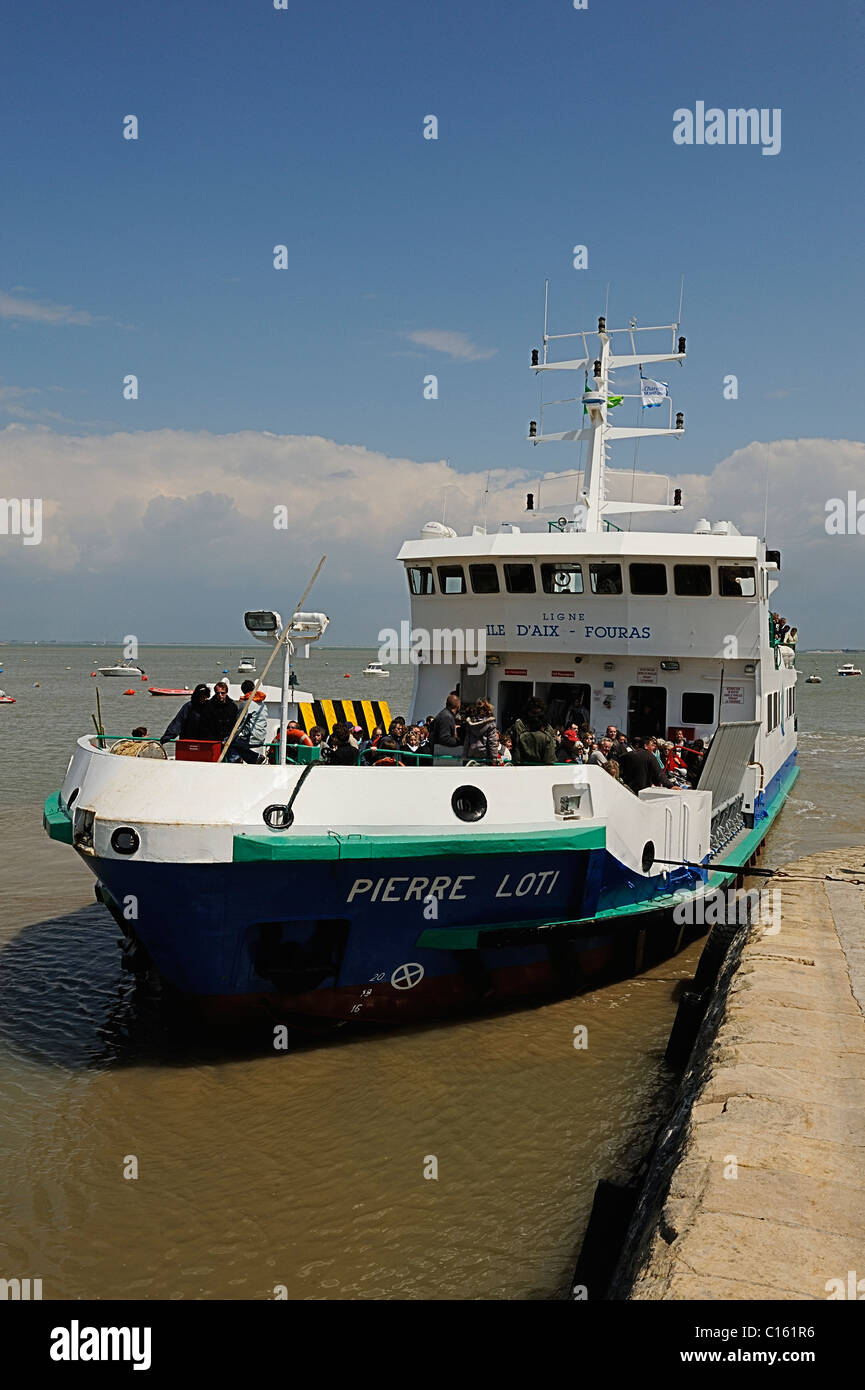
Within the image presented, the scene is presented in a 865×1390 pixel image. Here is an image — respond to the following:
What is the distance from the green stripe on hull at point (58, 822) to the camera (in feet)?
27.6

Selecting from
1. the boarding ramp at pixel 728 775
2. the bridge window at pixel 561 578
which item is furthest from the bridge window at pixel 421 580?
the boarding ramp at pixel 728 775

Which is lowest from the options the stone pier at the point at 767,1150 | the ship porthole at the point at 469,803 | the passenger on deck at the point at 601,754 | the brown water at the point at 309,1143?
the brown water at the point at 309,1143

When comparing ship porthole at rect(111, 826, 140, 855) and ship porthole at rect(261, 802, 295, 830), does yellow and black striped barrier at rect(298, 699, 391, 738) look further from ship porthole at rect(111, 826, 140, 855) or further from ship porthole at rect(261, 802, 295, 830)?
ship porthole at rect(111, 826, 140, 855)

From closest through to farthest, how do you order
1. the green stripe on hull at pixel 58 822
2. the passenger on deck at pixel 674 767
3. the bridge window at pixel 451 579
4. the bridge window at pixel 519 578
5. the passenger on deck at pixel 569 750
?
the green stripe on hull at pixel 58 822 → the passenger on deck at pixel 569 750 → the passenger on deck at pixel 674 767 → the bridge window at pixel 519 578 → the bridge window at pixel 451 579

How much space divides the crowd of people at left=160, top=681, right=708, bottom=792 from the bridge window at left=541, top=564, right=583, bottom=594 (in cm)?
262

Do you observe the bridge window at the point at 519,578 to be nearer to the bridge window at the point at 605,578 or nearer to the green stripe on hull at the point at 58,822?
the bridge window at the point at 605,578

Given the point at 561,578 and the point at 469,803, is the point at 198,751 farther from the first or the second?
the point at 561,578

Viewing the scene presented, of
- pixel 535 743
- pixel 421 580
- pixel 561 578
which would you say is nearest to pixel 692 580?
pixel 561 578

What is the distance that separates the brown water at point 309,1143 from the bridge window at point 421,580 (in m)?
6.18

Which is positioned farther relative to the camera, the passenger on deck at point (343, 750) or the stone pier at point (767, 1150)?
the passenger on deck at point (343, 750)

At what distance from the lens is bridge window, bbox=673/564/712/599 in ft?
41.5

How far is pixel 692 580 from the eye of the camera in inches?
503

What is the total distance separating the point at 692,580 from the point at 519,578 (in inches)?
87.7
